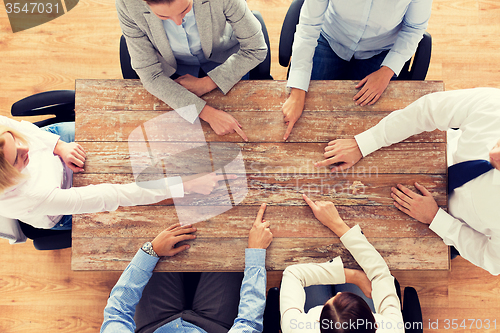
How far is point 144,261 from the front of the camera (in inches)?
48.8

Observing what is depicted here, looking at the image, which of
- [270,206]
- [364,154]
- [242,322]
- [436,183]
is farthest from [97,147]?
[436,183]

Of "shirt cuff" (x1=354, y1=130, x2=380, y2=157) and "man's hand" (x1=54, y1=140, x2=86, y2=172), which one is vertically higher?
"shirt cuff" (x1=354, y1=130, x2=380, y2=157)

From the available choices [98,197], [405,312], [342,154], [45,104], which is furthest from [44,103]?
[405,312]

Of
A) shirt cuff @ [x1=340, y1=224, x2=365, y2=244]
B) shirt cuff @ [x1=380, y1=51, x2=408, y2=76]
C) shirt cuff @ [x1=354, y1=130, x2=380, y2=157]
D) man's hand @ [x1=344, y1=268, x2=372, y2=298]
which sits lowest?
man's hand @ [x1=344, y1=268, x2=372, y2=298]

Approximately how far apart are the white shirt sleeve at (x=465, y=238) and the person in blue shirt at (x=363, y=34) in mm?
590

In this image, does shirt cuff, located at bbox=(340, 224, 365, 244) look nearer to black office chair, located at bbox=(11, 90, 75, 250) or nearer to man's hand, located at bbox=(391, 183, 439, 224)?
man's hand, located at bbox=(391, 183, 439, 224)

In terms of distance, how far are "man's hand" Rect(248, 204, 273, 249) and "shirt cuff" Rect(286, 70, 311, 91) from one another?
61cm

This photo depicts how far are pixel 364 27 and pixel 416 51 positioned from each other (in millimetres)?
312

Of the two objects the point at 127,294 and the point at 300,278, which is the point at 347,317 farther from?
the point at 127,294

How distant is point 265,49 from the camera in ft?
4.55

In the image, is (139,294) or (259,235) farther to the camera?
(139,294)

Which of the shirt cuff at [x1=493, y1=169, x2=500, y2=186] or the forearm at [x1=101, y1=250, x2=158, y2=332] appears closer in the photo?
the shirt cuff at [x1=493, y1=169, x2=500, y2=186]

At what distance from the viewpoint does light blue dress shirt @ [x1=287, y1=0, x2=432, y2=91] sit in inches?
48.9

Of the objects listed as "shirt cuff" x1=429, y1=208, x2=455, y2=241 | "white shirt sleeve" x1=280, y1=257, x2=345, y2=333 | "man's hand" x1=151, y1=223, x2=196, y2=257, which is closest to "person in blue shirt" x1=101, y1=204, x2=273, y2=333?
"man's hand" x1=151, y1=223, x2=196, y2=257
